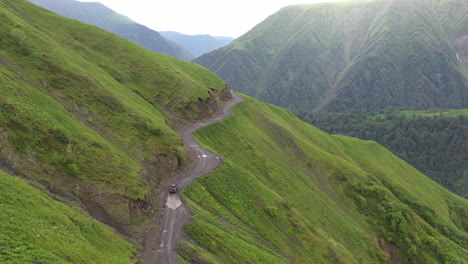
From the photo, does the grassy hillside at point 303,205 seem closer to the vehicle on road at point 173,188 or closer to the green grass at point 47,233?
the vehicle on road at point 173,188

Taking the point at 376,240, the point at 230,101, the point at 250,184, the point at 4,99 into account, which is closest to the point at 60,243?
the point at 4,99

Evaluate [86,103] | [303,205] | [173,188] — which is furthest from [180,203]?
[303,205]

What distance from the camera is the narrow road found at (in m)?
33.8

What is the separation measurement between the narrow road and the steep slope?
6.95 feet

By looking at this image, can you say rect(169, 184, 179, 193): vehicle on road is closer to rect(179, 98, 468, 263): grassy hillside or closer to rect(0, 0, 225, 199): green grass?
rect(179, 98, 468, 263): grassy hillside

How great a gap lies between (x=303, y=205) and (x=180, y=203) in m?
42.8

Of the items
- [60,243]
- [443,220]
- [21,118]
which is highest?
[21,118]

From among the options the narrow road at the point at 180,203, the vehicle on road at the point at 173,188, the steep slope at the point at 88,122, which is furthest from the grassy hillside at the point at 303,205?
the steep slope at the point at 88,122

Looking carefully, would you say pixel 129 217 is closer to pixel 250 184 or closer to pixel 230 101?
pixel 250 184

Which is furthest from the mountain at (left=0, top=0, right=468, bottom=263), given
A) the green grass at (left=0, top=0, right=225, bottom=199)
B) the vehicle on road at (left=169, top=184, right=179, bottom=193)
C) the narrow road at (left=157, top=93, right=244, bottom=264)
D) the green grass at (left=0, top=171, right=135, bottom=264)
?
the vehicle on road at (left=169, top=184, right=179, bottom=193)

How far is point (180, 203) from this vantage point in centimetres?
4453

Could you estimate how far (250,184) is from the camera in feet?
201

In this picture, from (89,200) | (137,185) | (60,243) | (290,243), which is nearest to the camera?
(60,243)

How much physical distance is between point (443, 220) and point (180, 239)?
344 feet
